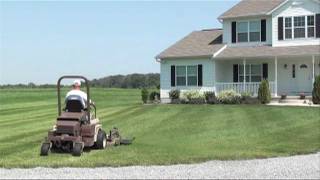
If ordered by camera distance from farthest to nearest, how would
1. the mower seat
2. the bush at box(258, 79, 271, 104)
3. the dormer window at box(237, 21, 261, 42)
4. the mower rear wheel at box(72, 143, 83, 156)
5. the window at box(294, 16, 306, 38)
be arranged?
the dormer window at box(237, 21, 261, 42) → the window at box(294, 16, 306, 38) → the bush at box(258, 79, 271, 104) → the mower seat → the mower rear wheel at box(72, 143, 83, 156)

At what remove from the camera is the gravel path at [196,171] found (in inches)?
396

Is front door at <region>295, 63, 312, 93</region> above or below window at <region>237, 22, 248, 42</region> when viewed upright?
below

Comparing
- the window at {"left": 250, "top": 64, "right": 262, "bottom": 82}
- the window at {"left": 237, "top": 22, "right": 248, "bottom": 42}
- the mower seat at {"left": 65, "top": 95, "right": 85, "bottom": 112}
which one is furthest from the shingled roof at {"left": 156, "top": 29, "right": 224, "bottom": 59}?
the mower seat at {"left": 65, "top": 95, "right": 85, "bottom": 112}

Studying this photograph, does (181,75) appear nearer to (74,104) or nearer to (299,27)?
(299,27)

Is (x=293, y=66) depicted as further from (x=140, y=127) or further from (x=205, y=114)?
(x=140, y=127)

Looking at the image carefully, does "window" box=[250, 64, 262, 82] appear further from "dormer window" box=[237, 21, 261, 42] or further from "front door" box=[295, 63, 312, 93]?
"front door" box=[295, 63, 312, 93]

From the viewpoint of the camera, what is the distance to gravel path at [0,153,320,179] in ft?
33.0

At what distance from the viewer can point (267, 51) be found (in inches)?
1377

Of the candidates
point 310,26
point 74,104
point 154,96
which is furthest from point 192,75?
point 74,104

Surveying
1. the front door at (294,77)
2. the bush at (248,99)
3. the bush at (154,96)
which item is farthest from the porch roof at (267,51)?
the bush at (154,96)

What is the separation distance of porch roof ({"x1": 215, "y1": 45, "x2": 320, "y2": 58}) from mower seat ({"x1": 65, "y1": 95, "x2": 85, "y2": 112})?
22.7 meters

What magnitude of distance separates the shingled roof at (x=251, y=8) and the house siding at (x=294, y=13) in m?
0.72

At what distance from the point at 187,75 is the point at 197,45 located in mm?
2668

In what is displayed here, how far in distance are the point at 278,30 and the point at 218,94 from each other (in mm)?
5713
